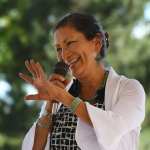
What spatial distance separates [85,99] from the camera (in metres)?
2.47

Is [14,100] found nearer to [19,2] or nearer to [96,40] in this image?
[19,2]

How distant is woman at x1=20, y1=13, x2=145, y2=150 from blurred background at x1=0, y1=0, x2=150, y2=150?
837 centimetres

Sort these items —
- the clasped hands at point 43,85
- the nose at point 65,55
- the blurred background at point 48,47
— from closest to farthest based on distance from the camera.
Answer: the clasped hands at point 43,85, the nose at point 65,55, the blurred background at point 48,47

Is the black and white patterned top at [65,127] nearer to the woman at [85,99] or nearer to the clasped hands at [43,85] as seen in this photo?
the woman at [85,99]

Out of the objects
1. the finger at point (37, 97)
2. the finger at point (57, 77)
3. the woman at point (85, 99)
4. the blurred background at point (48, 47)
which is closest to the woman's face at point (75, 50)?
the woman at point (85, 99)

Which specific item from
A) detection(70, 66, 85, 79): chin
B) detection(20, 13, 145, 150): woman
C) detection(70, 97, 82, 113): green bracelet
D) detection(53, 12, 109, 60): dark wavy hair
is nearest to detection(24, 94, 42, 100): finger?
detection(20, 13, 145, 150): woman

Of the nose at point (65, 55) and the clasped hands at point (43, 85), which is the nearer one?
the clasped hands at point (43, 85)

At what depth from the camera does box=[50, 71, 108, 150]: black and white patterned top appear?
2357mm

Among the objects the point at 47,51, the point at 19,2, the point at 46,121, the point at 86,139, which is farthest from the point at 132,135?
the point at 47,51

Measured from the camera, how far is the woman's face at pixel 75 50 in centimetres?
234

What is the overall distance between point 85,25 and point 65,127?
1.41 feet

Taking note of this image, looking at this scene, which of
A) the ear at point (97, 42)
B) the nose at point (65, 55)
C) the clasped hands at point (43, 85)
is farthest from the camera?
the ear at point (97, 42)

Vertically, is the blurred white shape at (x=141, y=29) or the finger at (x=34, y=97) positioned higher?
the blurred white shape at (x=141, y=29)

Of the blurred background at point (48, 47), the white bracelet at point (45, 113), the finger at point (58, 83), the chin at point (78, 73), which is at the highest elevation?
the blurred background at point (48, 47)
